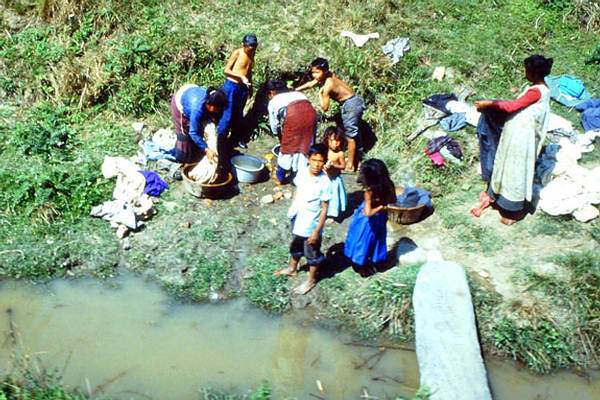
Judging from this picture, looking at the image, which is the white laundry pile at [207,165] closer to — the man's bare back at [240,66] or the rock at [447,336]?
the man's bare back at [240,66]

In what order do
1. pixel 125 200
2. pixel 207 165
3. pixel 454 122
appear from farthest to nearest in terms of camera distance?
pixel 454 122, pixel 207 165, pixel 125 200

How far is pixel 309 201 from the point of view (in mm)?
4836

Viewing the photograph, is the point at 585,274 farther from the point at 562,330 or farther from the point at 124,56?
the point at 124,56

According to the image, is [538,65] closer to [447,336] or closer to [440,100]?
[440,100]

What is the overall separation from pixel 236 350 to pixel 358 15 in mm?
5651

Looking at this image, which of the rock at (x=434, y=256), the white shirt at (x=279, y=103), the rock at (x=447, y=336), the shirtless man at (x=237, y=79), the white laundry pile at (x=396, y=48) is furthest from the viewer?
the white laundry pile at (x=396, y=48)

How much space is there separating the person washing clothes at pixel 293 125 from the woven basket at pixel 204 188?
732 millimetres

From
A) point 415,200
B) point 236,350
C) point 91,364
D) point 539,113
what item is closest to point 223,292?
point 236,350

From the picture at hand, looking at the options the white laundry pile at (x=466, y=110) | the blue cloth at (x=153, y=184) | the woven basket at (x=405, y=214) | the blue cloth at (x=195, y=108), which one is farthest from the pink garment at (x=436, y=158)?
the blue cloth at (x=153, y=184)

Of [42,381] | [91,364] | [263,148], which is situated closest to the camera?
[42,381]

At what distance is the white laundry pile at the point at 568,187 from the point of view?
596cm

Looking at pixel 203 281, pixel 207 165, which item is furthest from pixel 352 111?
pixel 203 281

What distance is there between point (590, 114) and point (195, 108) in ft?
16.7

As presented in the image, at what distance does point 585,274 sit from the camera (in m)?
5.28
